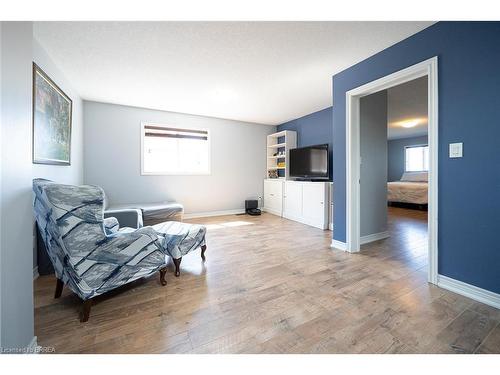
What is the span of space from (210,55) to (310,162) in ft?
8.87

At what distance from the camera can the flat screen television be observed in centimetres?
401

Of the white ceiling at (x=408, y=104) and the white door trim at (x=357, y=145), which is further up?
the white ceiling at (x=408, y=104)

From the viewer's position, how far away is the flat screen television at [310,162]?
4.01 m

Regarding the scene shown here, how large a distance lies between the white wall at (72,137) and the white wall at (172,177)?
28 cm

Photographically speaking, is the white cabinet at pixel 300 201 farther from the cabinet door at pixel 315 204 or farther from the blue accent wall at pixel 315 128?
the blue accent wall at pixel 315 128

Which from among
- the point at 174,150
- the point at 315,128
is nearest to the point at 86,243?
the point at 174,150

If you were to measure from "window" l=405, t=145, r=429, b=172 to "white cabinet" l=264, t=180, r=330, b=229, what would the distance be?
581 cm

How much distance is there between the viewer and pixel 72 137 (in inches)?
121

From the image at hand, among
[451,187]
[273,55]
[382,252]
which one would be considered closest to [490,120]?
[451,187]

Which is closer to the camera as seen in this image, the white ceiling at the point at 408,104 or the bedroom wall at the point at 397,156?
the white ceiling at the point at 408,104

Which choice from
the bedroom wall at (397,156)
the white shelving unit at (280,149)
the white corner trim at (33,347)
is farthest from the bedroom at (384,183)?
the bedroom wall at (397,156)

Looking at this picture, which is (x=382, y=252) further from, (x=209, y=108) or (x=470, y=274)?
(x=209, y=108)
